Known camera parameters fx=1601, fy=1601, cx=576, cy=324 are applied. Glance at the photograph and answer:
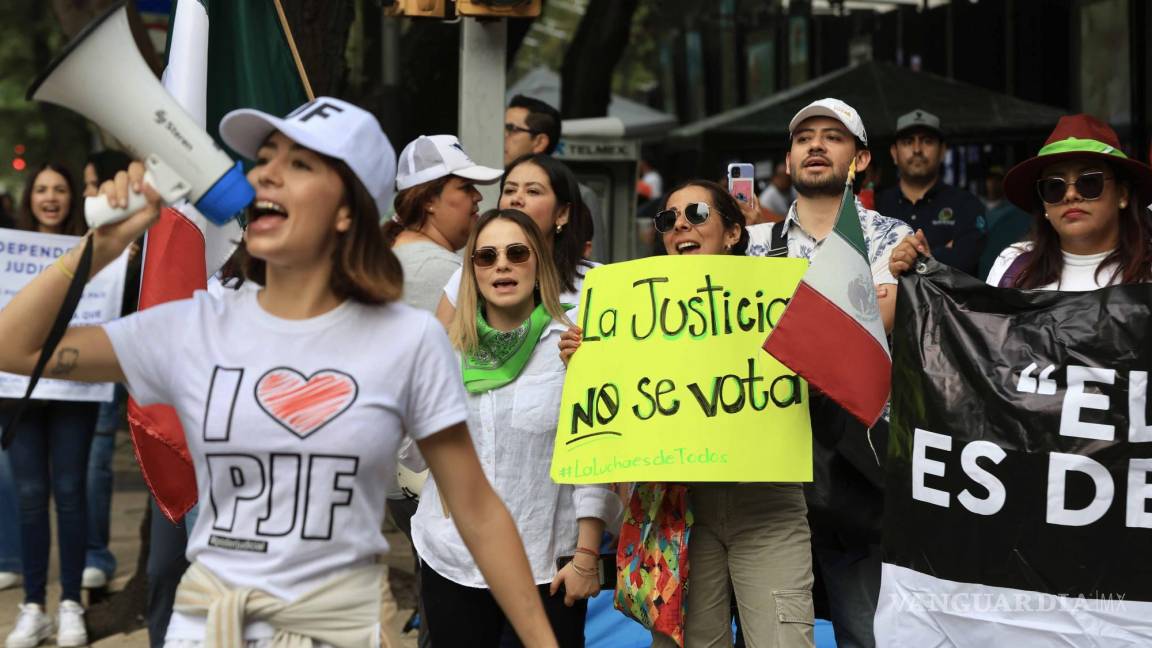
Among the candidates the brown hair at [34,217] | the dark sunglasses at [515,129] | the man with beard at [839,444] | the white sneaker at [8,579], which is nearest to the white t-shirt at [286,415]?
the man with beard at [839,444]

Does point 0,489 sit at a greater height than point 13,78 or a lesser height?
lesser

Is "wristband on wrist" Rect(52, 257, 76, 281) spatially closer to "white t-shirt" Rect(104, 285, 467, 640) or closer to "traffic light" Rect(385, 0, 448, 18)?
"white t-shirt" Rect(104, 285, 467, 640)

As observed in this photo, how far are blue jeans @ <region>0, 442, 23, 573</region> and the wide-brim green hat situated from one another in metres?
5.52

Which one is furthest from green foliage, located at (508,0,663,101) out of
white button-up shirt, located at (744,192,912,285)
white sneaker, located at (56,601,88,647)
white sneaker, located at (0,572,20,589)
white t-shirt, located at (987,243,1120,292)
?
white t-shirt, located at (987,243,1120,292)

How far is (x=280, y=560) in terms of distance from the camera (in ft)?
10.2

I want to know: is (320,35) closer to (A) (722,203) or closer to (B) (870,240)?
(A) (722,203)

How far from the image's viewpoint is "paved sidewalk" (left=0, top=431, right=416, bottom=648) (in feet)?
25.2

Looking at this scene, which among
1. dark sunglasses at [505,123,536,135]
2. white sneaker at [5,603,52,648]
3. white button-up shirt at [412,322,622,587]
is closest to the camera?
white button-up shirt at [412,322,622,587]

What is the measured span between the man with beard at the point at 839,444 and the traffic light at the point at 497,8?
178 centimetres

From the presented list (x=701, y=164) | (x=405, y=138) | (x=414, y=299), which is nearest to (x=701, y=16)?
(x=701, y=164)

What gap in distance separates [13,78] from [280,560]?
27.4m

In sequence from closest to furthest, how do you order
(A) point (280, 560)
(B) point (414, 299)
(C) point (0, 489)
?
(A) point (280, 560) → (B) point (414, 299) → (C) point (0, 489)

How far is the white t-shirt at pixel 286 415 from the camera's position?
311cm

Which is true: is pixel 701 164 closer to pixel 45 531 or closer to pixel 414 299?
pixel 45 531
